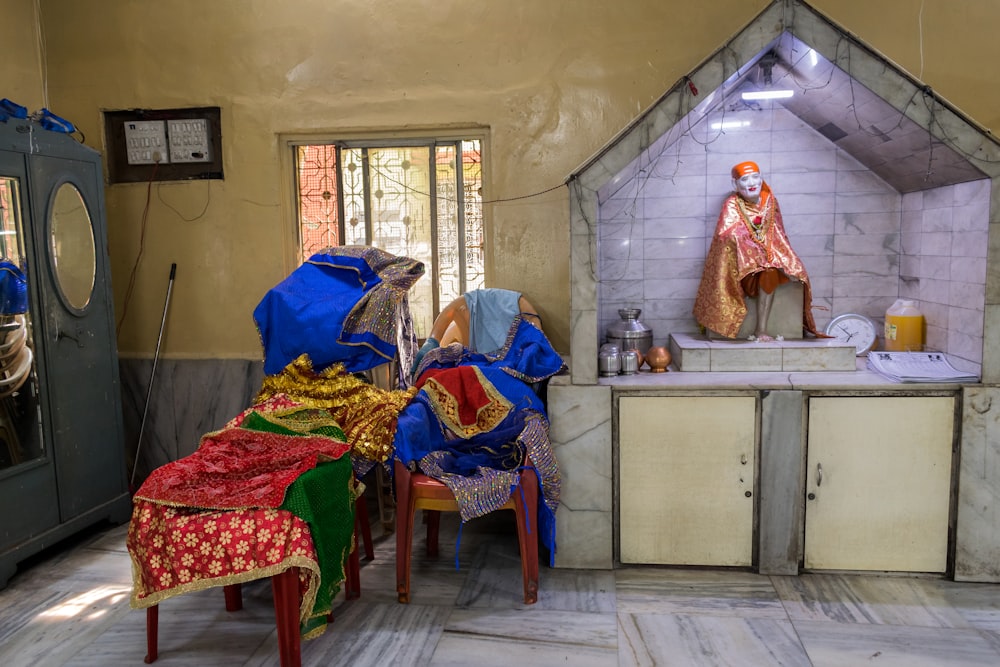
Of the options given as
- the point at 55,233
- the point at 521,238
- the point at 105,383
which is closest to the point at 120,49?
the point at 55,233

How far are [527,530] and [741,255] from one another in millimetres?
1821

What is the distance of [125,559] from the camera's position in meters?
4.06

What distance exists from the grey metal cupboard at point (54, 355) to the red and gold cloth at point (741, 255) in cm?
343

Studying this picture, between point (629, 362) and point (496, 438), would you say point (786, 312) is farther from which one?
point (496, 438)

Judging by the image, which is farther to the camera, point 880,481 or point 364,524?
point 364,524

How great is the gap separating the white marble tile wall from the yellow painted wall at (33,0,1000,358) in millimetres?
330

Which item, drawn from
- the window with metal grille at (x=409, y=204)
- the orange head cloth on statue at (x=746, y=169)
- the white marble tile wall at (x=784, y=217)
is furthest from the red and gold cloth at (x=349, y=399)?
the orange head cloth on statue at (x=746, y=169)

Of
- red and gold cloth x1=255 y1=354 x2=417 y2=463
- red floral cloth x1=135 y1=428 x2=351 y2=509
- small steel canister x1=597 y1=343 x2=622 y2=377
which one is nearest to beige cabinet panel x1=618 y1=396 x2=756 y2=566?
small steel canister x1=597 y1=343 x2=622 y2=377

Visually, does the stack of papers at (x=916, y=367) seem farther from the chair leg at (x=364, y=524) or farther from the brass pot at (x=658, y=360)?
the chair leg at (x=364, y=524)

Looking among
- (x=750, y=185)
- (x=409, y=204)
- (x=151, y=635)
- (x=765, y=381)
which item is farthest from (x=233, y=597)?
(x=750, y=185)

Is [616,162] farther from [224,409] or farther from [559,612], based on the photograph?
[224,409]

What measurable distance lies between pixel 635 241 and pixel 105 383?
10.4 feet

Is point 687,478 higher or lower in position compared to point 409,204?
lower

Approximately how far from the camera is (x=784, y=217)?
4418 millimetres
